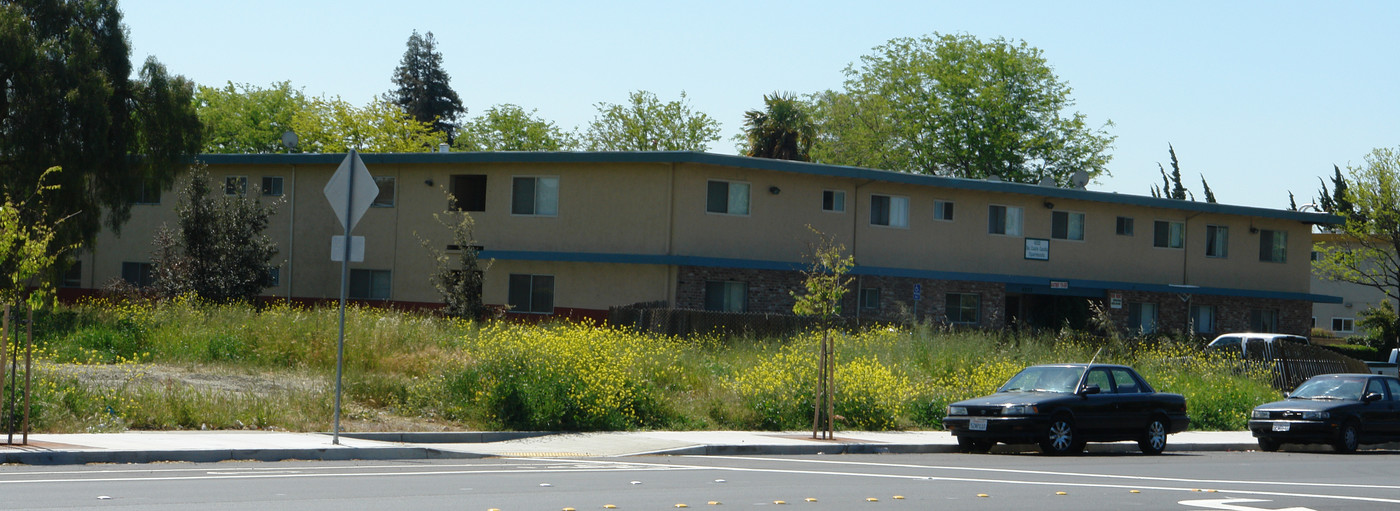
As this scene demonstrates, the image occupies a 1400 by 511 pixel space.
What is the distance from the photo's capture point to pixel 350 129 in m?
75.9

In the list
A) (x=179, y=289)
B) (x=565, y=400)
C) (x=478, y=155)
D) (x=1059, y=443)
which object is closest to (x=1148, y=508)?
(x=1059, y=443)

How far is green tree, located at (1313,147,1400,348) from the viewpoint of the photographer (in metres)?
57.4

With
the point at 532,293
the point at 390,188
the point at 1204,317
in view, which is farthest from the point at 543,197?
the point at 1204,317

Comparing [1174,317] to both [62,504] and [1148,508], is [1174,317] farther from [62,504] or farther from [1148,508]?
[62,504]

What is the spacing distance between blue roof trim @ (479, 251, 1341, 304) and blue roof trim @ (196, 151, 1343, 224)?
2.50 m

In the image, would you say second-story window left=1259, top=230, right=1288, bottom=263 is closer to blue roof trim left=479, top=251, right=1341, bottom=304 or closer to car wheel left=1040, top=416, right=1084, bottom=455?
blue roof trim left=479, top=251, right=1341, bottom=304

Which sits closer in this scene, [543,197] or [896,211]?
[543,197]

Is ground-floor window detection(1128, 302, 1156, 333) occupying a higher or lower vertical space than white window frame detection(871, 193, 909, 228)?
lower

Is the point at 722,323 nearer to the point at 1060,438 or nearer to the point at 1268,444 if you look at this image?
the point at 1268,444

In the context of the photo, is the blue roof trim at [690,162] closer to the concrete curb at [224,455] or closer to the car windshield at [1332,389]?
the car windshield at [1332,389]

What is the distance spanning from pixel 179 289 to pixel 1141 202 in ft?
95.3

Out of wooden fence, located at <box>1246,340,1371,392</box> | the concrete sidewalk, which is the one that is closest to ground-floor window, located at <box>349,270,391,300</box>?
the concrete sidewalk

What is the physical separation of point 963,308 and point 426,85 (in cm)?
5497

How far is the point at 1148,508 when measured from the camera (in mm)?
11922
